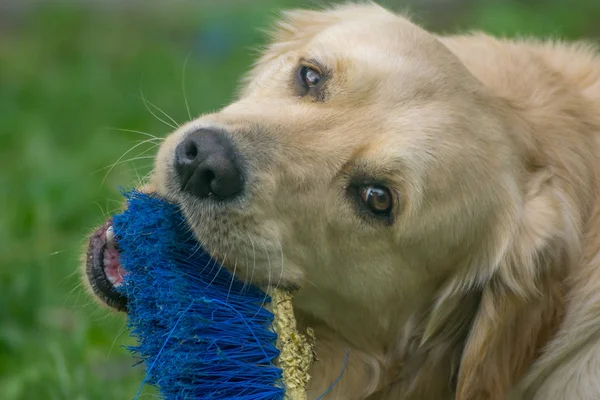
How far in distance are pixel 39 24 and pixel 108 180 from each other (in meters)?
3.55

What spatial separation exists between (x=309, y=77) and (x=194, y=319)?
109cm

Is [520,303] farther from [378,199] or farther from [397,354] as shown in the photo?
[378,199]

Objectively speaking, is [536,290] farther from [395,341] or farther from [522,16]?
[522,16]

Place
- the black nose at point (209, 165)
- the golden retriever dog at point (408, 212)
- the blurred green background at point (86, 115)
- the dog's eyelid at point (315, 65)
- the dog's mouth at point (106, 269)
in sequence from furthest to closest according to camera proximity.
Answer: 1. the blurred green background at point (86, 115)
2. the dog's eyelid at point (315, 65)
3. the dog's mouth at point (106, 269)
4. the golden retriever dog at point (408, 212)
5. the black nose at point (209, 165)

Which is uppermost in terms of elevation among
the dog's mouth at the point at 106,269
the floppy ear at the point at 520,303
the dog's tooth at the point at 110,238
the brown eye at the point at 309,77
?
the brown eye at the point at 309,77

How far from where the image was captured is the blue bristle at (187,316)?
3373 mm

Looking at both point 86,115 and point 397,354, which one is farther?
point 86,115

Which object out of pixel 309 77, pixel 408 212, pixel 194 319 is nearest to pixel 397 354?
pixel 408 212

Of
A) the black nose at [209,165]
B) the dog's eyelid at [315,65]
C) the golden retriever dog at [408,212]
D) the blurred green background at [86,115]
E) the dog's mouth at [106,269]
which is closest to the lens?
the black nose at [209,165]

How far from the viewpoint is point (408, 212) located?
3.51m

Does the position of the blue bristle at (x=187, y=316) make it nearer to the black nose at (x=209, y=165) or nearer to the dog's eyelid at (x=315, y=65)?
the black nose at (x=209, y=165)

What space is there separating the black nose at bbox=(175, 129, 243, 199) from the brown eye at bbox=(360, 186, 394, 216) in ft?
1.53

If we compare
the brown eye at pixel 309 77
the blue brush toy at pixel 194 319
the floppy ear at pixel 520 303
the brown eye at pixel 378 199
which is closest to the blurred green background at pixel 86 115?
the blue brush toy at pixel 194 319

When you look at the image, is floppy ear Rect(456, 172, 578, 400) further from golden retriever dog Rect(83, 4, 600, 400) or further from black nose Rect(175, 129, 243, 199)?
black nose Rect(175, 129, 243, 199)
